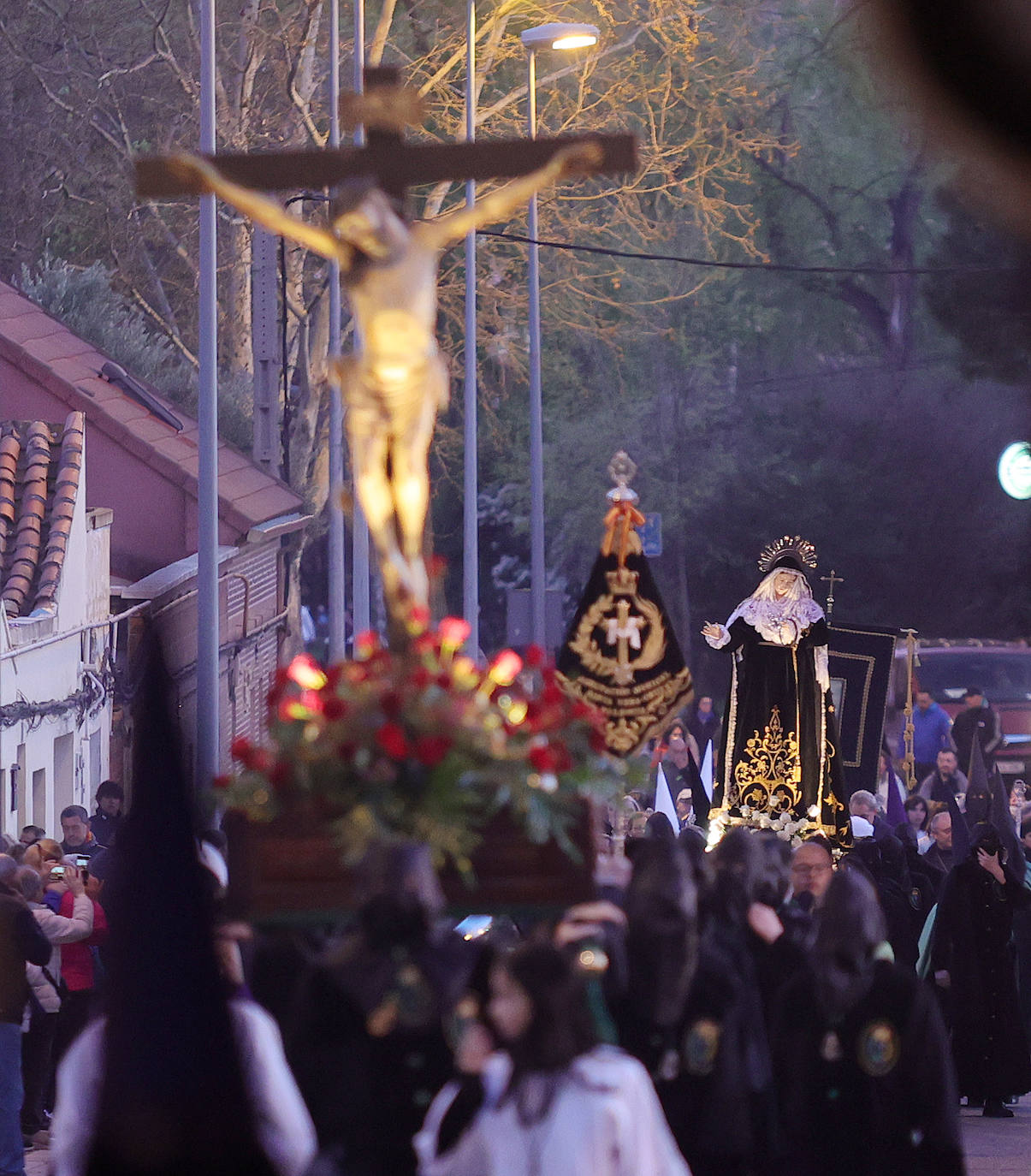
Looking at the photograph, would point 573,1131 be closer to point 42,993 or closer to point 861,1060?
point 861,1060

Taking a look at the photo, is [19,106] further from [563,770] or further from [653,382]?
[563,770]

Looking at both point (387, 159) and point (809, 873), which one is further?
point (809, 873)

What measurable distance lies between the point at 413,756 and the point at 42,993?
5986 millimetres

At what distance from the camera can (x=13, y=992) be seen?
12.4 meters

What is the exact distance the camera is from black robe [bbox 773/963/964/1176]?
8875mm

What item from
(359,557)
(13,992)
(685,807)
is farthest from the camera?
(359,557)

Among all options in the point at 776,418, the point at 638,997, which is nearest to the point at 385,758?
the point at 638,997

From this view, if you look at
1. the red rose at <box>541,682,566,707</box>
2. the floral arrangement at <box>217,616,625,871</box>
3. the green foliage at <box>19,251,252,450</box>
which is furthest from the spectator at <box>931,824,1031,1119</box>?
the green foliage at <box>19,251,252,450</box>

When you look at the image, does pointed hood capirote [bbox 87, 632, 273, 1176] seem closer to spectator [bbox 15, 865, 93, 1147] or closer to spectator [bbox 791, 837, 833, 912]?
spectator [bbox 791, 837, 833, 912]

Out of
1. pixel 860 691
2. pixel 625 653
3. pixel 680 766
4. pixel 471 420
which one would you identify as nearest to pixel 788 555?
pixel 860 691

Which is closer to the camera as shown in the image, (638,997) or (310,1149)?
(310,1149)

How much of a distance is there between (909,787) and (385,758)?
15.9m

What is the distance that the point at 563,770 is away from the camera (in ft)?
27.8

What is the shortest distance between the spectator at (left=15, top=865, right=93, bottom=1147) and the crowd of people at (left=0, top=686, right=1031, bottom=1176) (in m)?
0.59
